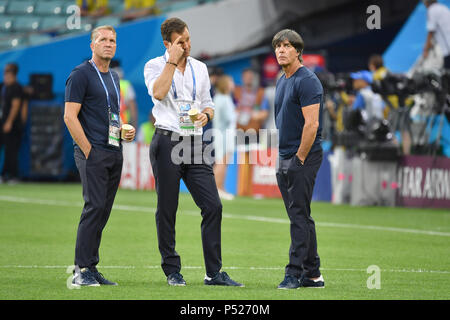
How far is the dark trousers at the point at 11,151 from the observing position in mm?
25438

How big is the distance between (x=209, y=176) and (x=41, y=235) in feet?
16.4

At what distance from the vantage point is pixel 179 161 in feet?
27.6

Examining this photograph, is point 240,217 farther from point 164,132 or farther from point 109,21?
point 109,21

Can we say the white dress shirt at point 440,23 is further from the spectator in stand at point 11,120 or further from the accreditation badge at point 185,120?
the accreditation badge at point 185,120

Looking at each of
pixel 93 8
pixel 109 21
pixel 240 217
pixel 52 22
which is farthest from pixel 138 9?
pixel 240 217

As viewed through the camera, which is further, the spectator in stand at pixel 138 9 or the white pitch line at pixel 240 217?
the spectator in stand at pixel 138 9

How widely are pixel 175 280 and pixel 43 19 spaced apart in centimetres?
2465

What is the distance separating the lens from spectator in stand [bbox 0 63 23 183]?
80.7 ft

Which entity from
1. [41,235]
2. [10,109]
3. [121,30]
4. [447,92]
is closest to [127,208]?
[41,235]

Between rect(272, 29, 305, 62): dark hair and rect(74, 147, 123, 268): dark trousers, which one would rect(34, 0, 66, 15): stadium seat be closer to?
rect(74, 147, 123, 268): dark trousers

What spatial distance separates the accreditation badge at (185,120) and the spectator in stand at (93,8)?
76.3 feet

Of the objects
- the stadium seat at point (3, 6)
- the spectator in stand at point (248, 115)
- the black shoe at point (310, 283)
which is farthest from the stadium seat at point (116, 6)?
the black shoe at point (310, 283)

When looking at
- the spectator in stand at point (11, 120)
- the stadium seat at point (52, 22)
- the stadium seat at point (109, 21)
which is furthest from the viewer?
the stadium seat at point (52, 22)

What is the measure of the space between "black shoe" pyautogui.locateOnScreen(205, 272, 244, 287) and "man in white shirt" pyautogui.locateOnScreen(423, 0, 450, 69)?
12.1 m
